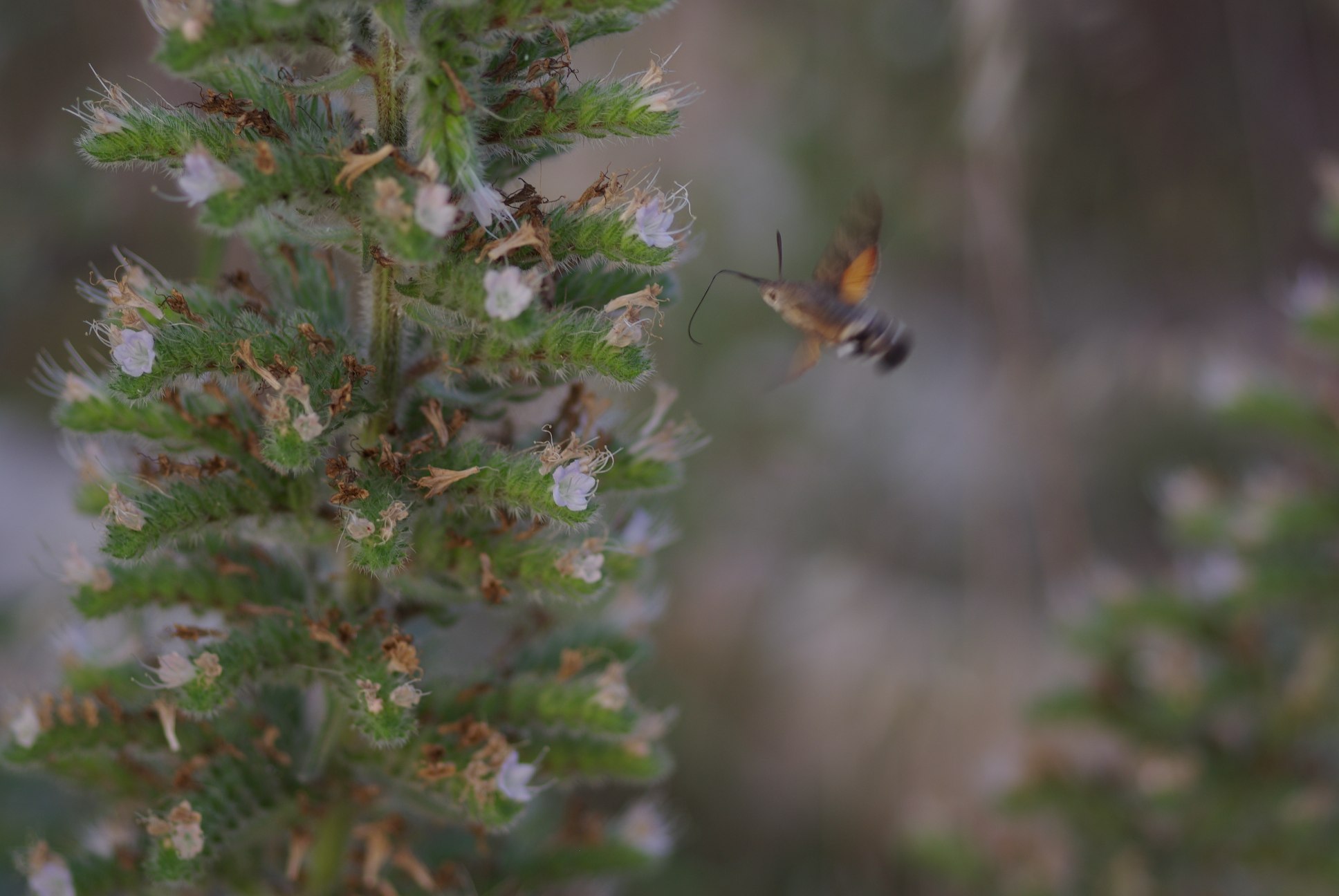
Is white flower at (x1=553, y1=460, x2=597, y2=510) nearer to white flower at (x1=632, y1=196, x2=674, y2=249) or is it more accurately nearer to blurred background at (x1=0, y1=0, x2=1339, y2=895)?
white flower at (x1=632, y1=196, x2=674, y2=249)

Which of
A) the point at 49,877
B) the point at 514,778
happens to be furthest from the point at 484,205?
the point at 49,877

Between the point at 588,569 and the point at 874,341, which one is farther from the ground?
the point at 874,341

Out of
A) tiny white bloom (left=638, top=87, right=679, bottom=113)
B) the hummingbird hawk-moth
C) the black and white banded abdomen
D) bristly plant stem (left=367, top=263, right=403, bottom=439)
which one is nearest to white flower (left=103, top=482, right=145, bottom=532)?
bristly plant stem (left=367, top=263, right=403, bottom=439)

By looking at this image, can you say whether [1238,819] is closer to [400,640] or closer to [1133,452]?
[400,640]

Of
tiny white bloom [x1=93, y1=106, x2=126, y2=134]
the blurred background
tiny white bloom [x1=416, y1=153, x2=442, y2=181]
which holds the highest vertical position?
the blurred background

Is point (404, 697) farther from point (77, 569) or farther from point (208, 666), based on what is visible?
point (77, 569)

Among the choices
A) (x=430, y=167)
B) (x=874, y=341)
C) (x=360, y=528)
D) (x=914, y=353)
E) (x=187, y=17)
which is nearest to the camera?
(x=187, y=17)

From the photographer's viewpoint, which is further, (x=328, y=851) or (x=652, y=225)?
(x=328, y=851)
